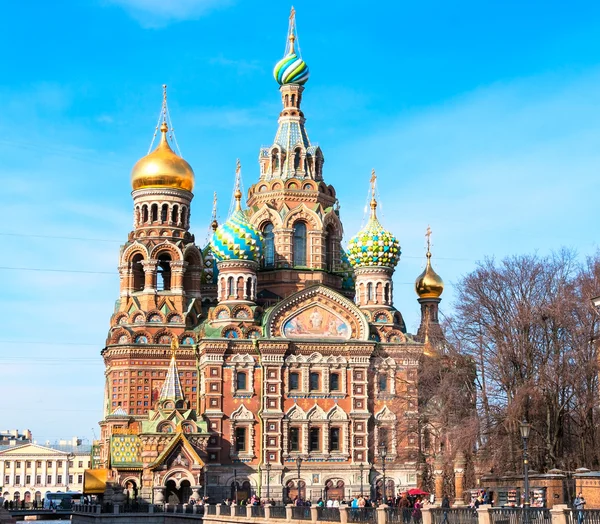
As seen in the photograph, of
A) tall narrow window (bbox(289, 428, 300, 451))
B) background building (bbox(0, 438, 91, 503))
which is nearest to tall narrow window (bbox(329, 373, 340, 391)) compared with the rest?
tall narrow window (bbox(289, 428, 300, 451))

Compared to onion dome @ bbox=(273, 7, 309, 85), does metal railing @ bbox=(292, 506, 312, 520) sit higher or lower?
lower

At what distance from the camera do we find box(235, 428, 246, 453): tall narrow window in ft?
162

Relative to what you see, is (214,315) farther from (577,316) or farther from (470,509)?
(470,509)

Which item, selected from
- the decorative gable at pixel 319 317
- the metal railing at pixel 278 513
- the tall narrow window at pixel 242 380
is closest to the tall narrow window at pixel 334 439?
the decorative gable at pixel 319 317

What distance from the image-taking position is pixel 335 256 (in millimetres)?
56906

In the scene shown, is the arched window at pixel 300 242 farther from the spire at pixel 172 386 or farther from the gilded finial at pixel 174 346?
the spire at pixel 172 386

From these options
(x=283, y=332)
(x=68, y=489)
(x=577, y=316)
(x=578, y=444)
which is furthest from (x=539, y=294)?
(x=68, y=489)

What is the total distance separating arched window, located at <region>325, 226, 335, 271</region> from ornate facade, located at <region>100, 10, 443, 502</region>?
82cm

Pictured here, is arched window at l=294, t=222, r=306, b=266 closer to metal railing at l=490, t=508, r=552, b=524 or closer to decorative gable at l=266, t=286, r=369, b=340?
decorative gable at l=266, t=286, r=369, b=340

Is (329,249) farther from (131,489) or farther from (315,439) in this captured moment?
(131,489)

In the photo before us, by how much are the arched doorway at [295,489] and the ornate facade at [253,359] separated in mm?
61

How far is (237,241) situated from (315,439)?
9.44 m

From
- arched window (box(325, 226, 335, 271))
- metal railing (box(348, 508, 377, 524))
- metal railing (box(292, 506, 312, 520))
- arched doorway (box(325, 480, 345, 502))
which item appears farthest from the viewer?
arched window (box(325, 226, 335, 271))

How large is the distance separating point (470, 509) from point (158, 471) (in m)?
23.6
